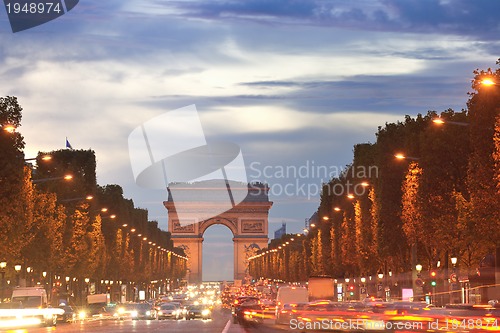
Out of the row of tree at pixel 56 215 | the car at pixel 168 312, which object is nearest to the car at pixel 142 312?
the car at pixel 168 312

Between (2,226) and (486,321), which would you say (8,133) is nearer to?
(2,226)

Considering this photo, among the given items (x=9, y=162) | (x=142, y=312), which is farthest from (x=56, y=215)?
(x=9, y=162)

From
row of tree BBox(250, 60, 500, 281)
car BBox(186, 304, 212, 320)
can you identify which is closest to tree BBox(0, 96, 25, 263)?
row of tree BBox(250, 60, 500, 281)

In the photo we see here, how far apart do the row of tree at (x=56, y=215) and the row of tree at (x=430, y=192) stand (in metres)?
24.6

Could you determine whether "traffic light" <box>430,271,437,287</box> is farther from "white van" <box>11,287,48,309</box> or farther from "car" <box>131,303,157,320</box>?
"car" <box>131,303,157,320</box>

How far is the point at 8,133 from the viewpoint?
67.4m

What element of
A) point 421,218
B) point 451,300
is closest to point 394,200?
point 451,300

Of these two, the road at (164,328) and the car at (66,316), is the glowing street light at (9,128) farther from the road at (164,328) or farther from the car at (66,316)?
the car at (66,316)

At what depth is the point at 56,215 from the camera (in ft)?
331

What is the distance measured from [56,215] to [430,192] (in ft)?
133

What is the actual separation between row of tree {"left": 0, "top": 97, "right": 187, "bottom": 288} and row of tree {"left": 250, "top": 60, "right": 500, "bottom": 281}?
24645 mm

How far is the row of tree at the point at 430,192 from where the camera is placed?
59.6 metres

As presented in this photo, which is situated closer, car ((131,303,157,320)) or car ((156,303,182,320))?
car ((156,303,182,320))

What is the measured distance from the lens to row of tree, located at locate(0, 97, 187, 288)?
224 feet
